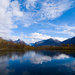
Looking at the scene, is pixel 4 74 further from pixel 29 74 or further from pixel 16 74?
pixel 29 74

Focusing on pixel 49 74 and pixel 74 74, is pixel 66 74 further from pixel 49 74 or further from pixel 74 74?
pixel 49 74

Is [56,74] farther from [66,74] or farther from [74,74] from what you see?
[74,74]

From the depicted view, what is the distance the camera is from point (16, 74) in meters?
17.1

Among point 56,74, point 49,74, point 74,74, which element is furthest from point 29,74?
point 74,74

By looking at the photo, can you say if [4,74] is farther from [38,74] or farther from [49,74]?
[49,74]

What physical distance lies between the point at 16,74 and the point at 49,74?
686 cm

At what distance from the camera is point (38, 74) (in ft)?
57.0

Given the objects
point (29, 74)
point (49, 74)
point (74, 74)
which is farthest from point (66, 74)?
point (29, 74)

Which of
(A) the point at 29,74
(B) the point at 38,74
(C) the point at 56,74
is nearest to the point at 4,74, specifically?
(A) the point at 29,74

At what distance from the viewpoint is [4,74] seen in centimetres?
1700

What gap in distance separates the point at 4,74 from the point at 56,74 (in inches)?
423

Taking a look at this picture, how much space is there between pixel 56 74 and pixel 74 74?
3.70 meters

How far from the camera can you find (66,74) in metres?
17.3

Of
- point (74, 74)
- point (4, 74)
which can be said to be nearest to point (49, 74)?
point (74, 74)
